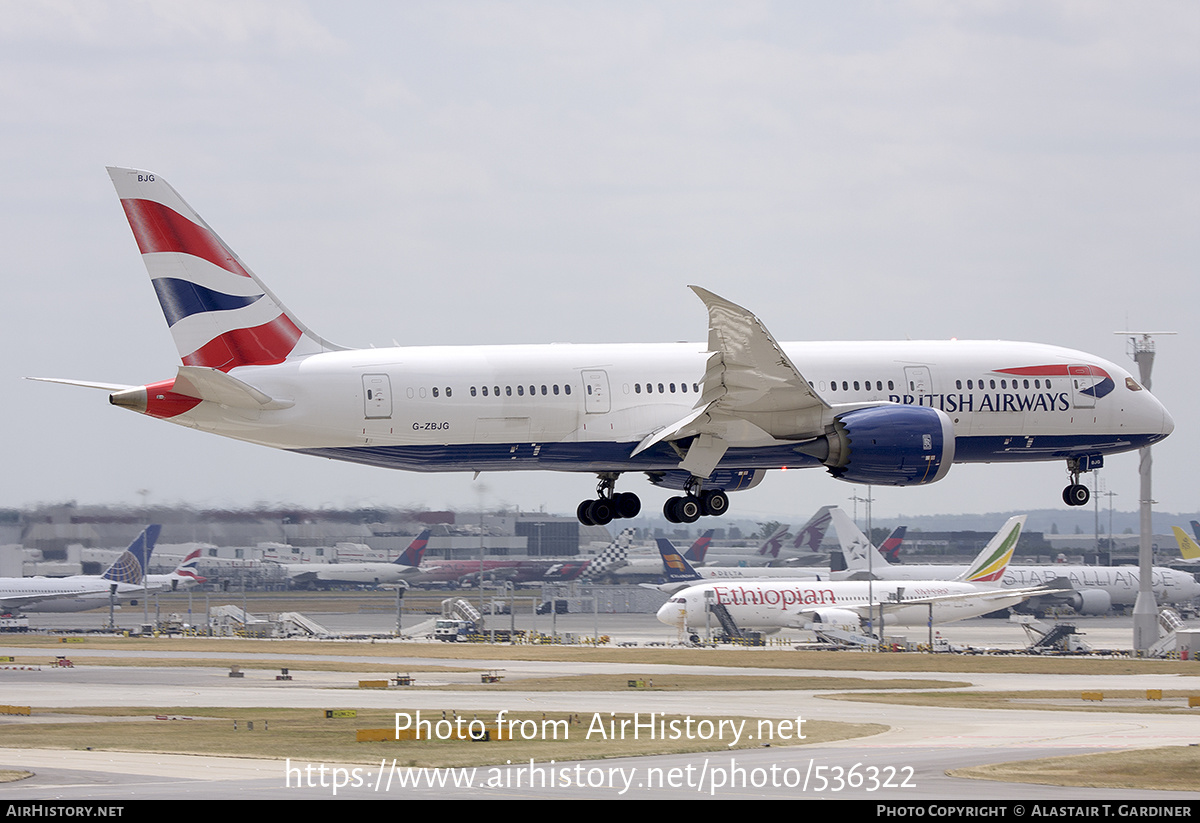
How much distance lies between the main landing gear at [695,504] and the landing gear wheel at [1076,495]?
36.3ft

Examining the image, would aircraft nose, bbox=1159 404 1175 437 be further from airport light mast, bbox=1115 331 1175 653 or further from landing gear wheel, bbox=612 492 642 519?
airport light mast, bbox=1115 331 1175 653

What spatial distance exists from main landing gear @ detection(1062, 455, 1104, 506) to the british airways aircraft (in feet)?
11.2

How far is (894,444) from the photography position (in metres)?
42.2

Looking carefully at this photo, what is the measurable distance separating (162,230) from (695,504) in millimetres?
16688

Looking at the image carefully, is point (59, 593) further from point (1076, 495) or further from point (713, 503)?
point (1076, 495)

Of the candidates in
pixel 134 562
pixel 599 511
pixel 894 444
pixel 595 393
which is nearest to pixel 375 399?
pixel 595 393

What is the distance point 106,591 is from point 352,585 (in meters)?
33.0

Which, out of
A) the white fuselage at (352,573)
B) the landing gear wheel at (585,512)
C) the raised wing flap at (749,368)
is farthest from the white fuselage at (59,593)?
the raised wing flap at (749,368)

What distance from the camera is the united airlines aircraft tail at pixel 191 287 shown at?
41344 millimetres

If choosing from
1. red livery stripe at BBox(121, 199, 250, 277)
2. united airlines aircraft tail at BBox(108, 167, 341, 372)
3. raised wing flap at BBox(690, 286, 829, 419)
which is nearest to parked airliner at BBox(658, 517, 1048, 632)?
raised wing flap at BBox(690, 286, 829, 419)

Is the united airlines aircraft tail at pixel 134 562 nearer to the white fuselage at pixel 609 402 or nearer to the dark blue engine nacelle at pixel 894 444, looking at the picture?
the white fuselage at pixel 609 402

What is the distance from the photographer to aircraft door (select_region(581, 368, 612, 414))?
141ft

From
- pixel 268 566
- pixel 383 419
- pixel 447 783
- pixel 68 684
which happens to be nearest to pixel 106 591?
pixel 268 566

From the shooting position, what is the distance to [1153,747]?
3797cm
